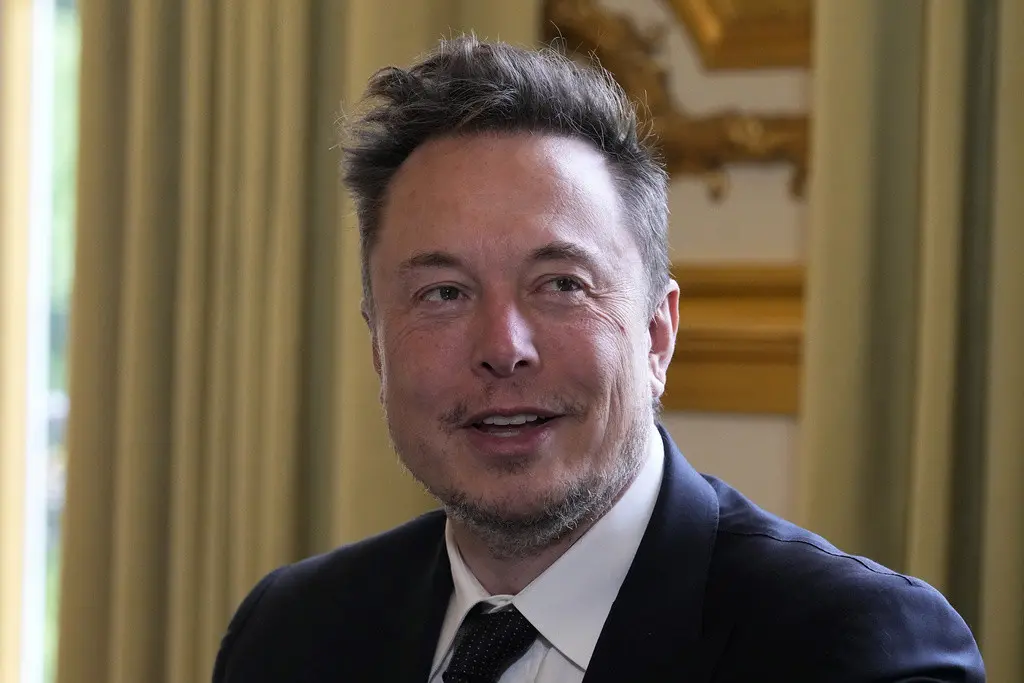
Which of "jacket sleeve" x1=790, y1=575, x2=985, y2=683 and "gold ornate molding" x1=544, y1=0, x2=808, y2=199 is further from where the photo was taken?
"gold ornate molding" x1=544, y1=0, x2=808, y2=199

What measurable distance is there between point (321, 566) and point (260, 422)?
0.78 m

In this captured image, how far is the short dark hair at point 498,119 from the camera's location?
52.9 inches

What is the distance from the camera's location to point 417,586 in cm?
149

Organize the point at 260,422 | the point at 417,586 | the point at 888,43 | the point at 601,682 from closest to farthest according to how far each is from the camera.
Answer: the point at 601,682, the point at 417,586, the point at 888,43, the point at 260,422

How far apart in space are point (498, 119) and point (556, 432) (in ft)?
1.22

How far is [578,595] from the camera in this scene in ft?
4.23

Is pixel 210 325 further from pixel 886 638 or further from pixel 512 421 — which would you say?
pixel 886 638

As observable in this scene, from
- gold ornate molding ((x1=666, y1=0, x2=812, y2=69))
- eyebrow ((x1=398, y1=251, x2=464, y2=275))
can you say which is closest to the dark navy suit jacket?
eyebrow ((x1=398, y1=251, x2=464, y2=275))

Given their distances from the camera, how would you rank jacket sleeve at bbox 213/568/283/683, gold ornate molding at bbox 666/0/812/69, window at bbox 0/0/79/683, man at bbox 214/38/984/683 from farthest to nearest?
1. window at bbox 0/0/79/683
2. gold ornate molding at bbox 666/0/812/69
3. jacket sleeve at bbox 213/568/283/683
4. man at bbox 214/38/984/683

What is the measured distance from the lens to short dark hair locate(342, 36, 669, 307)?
4.41ft

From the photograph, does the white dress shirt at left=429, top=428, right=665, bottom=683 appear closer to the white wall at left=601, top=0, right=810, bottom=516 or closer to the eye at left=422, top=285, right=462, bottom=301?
the eye at left=422, top=285, right=462, bottom=301

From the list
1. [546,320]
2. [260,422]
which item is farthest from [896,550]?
[260,422]

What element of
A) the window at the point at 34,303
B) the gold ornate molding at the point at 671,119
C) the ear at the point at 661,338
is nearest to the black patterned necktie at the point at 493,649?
the ear at the point at 661,338

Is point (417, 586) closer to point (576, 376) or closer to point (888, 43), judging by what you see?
point (576, 376)
